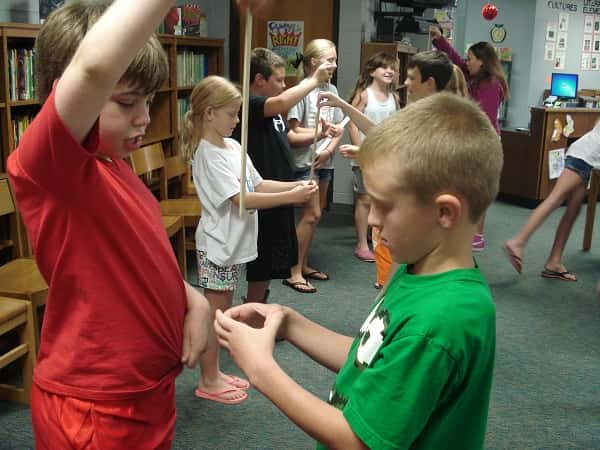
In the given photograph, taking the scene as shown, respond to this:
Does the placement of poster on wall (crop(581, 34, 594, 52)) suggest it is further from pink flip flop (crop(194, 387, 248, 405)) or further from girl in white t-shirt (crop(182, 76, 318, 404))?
pink flip flop (crop(194, 387, 248, 405))

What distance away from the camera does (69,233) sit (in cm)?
97

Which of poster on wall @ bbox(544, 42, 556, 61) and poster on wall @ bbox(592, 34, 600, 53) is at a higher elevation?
poster on wall @ bbox(592, 34, 600, 53)

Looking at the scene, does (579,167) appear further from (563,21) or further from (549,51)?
(563,21)

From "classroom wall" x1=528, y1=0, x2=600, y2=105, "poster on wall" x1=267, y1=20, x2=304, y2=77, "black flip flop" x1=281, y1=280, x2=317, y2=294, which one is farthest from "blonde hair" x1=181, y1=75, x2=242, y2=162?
"classroom wall" x1=528, y1=0, x2=600, y2=105

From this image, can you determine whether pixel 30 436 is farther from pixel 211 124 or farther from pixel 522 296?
pixel 522 296

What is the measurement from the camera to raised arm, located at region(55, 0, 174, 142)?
2.41 ft

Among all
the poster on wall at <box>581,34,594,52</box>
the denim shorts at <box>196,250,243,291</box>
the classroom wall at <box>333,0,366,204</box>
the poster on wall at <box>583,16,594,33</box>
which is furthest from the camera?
the poster on wall at <box>581,34,594,52</box>

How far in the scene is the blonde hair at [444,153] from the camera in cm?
89

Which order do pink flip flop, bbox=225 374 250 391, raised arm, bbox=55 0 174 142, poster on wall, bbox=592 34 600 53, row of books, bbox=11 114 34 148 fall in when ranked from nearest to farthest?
raised arm, bbox=55 0 174 142
pink flip flop, bbox=225 374 250 391
row of books, bbox=11 114 34 148
poster on wall, bbox=592 34 600 53

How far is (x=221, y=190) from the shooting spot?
7.89 feet

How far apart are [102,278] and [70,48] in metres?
0.36

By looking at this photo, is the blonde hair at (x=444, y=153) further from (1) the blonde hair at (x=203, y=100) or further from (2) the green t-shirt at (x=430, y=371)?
(1) the blonde hair at (x=203, y=100)

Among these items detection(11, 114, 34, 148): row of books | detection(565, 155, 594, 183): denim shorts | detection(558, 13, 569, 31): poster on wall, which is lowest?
detection(565, 155, 594, 183): denim shorts

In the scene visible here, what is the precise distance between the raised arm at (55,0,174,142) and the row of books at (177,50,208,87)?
4389mm
